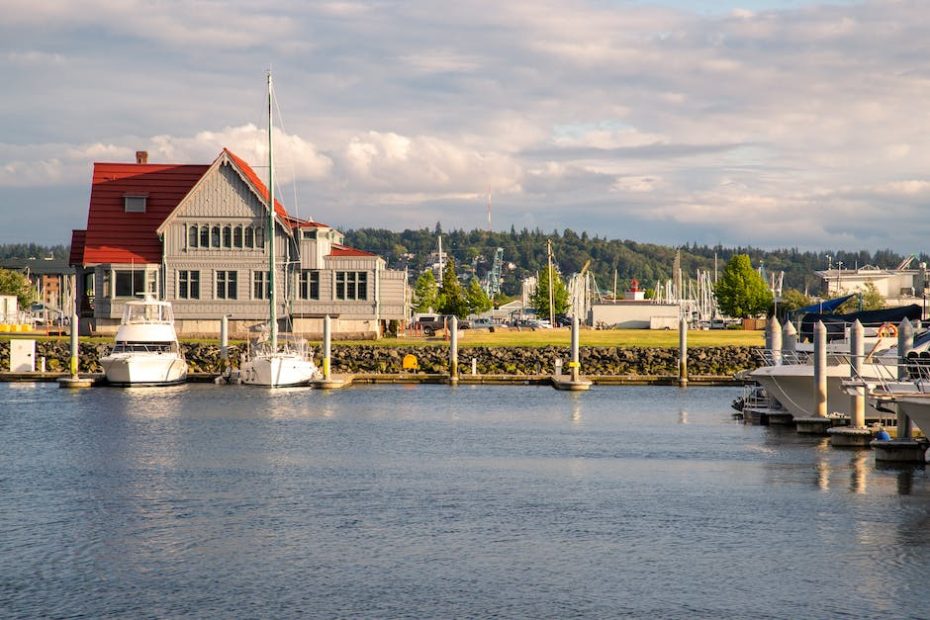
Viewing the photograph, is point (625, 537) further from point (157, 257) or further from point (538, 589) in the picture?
point (157, 257)

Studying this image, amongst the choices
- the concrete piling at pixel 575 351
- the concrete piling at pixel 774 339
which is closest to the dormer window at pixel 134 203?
the concrete piling at pixel 575 351

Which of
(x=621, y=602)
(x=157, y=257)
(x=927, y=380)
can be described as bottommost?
(x=621, y=602)

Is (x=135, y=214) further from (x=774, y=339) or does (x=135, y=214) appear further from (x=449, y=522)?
(x=449, y=522)

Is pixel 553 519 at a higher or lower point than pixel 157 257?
lower

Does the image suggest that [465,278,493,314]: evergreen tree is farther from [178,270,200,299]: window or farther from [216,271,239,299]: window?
[178,270,200,299]: window

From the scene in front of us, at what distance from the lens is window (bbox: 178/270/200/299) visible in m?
81.4

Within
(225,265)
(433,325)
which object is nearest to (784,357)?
(225,265)

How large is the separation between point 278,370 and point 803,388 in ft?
92.7

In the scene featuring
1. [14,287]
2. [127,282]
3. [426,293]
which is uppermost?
[14,287]

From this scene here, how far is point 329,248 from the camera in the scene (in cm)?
8381

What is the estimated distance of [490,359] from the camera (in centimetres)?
7981

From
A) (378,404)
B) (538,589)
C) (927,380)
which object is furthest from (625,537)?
(378,404)

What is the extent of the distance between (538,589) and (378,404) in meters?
37.2

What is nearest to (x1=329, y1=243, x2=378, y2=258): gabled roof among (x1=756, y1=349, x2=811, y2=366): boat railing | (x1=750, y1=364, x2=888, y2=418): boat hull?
(x1=756, y1=349, x2=811, y2=366): boat railing
